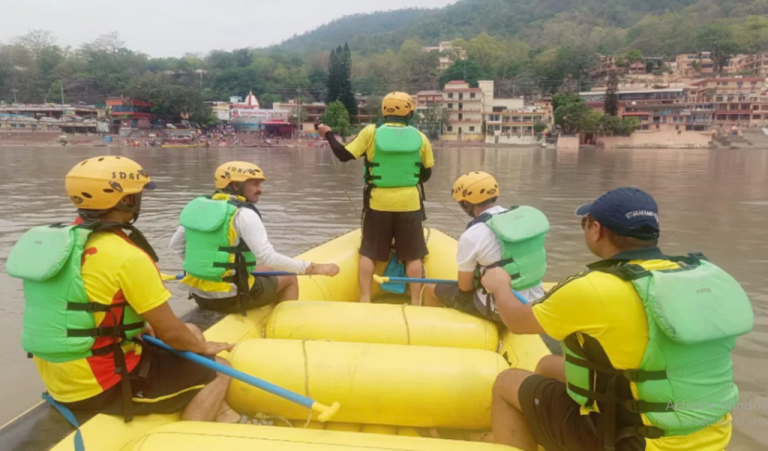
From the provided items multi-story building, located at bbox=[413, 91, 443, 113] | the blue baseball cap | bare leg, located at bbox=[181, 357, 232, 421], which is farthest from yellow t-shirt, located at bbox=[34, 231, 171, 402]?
multi-story building, located at bbox=[413, 91, 443, 113]

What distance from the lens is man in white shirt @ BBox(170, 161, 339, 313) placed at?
3129 millimetres

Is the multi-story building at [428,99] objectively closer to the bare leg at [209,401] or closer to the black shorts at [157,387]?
the bare leg at [209,401]

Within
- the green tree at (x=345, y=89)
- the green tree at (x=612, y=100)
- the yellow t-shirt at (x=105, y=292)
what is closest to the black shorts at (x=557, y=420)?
the yellow t-shirt at (x=105, y=292)

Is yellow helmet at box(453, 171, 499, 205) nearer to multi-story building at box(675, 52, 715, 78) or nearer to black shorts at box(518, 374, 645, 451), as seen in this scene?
black shorts at box(518, 374, 645, 451)

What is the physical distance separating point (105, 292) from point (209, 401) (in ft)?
2.31

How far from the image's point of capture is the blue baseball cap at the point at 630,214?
5.90 ft

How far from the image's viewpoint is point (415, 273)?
4242mm

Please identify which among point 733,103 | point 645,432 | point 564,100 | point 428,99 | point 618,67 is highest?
point 618,67

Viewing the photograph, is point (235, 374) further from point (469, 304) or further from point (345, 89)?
point (345, 89)

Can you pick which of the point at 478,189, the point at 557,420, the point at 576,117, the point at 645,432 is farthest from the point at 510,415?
the point at 576,117

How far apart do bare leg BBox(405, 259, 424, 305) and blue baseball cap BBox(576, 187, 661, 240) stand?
244 cm

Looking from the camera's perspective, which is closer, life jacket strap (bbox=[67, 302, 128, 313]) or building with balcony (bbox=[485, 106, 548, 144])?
life jacket strap (bbox=[67, 302, 128, 313])

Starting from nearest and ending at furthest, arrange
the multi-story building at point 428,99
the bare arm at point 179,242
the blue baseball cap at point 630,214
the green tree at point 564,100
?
the blue baseball cap at point 630,214, the bare arm at point 179,242, the green tree at point 564,100, the multi-story building at point 428,99

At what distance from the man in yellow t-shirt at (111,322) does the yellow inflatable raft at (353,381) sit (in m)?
0.10
